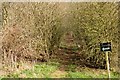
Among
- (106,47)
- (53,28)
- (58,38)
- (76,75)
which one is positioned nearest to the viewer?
(106,47)

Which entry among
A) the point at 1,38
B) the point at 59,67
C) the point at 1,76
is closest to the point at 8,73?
the point at 1,76

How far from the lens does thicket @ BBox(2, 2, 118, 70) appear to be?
216 inches

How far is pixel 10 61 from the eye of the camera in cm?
567

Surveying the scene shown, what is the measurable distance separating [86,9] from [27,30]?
4.85 feet

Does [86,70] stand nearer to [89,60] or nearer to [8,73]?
[89,60]

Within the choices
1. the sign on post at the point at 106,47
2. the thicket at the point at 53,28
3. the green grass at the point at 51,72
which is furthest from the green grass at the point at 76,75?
the sign on post at the point at 106,47

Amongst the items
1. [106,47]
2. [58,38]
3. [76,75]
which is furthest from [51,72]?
[106,47]

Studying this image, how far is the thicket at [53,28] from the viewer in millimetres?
5484

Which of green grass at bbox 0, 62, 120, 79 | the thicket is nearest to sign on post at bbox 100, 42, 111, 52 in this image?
the thicket

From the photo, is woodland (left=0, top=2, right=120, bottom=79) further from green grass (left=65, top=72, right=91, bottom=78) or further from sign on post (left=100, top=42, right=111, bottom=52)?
sign on post (left=100, top=42, right=111, bottom=52)

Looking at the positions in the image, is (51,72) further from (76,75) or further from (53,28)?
(53,28)

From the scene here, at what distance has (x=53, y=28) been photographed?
635cm

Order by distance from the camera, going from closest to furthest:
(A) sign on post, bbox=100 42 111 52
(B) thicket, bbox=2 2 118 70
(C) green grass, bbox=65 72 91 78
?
(A) sign on post, bbox=100 42 111 52
(B) thicket, bbox=2 2 118 70
(C) green grass, bbox=65 72 91 78

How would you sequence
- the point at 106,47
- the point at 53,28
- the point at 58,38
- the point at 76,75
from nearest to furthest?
the point at 106,47, the point at 76,75, the point at 53,28, the point at 58,38
